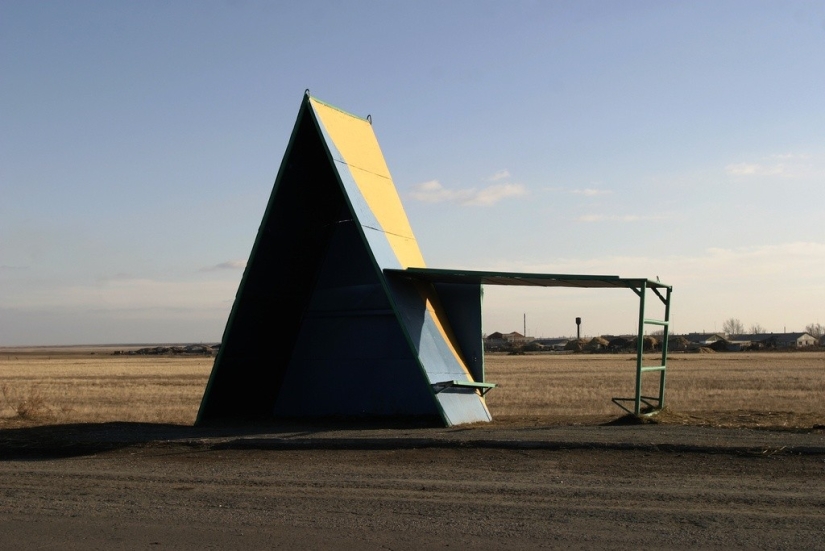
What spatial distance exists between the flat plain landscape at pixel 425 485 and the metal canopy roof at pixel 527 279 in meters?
2.26

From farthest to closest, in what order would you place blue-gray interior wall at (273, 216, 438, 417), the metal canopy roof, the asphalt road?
1. blue-gray interior wall at (273, 216, 438, 417)
2. the metal canopy roof
3. the asphalt road

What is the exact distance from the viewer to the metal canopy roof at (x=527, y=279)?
15203 millimetres

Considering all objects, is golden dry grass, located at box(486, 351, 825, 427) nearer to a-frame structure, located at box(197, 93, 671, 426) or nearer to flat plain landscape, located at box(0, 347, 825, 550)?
flat plain landscape, located at box(0, 347, 825, 550)

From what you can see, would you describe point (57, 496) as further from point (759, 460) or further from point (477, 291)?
point (477, 291)

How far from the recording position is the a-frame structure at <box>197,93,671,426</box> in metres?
16.0

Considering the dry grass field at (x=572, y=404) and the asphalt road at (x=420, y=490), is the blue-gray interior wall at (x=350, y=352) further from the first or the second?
the asphalt road at (x=420, y=490)

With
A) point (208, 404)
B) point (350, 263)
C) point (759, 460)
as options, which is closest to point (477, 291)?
point (350, 263)

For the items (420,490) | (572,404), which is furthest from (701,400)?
(420,490)

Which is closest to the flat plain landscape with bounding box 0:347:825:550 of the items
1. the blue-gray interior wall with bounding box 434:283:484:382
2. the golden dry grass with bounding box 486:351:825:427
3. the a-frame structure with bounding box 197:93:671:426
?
the golden dry grass with bounding box 486:351:825:427

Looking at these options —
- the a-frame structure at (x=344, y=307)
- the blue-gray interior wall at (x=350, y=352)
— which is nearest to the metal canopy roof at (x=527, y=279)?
the a-frame structure at (x=344, y=307)

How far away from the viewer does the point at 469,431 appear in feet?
45.8

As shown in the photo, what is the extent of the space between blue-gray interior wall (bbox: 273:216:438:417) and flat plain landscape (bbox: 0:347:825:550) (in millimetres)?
2054

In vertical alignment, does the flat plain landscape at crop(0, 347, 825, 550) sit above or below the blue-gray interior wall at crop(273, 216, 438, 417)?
below

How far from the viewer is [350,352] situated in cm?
1798
